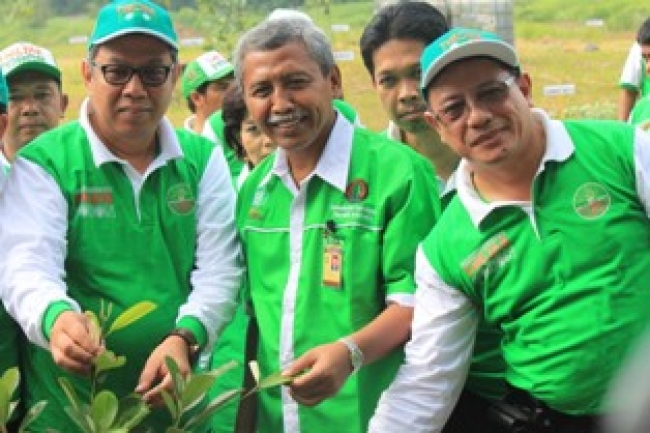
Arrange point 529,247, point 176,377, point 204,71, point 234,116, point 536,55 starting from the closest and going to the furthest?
point 176,377 < point 529,247 < point 234,116 < point 204,71 < point 536,55

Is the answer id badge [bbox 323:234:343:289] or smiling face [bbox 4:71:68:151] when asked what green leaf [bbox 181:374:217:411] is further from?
smiling face [bbox 4:71:68:151]

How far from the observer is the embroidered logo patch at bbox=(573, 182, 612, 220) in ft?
7.45

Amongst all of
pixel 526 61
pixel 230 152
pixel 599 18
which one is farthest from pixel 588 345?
pixel 599 18

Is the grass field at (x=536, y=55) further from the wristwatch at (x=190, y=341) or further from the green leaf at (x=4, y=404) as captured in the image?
the green leaf at (x=4, y=404)

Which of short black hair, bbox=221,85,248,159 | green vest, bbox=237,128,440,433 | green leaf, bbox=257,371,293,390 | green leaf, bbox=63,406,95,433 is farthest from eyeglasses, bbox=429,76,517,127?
short black hair, bbox=221,85,248,159

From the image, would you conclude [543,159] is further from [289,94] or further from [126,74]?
[126,74]

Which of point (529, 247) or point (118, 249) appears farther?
point (118, 249)

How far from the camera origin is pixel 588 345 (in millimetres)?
2258

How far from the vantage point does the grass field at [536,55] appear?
33.2 feet

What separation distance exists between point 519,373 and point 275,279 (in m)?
0.63

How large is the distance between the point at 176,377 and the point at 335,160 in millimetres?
708

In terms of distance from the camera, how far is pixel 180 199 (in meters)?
2.79

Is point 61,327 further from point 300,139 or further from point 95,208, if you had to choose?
point 300,139

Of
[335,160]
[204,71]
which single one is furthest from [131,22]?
[204,71]
